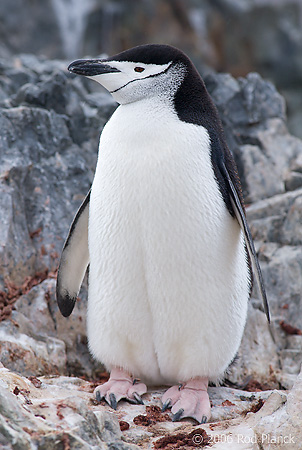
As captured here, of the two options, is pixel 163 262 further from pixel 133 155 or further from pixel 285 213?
pixel 285 213

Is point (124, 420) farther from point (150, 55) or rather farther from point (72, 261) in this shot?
point (150, 55)

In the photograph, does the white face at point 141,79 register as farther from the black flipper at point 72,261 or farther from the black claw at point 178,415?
the black claw at point 178,415

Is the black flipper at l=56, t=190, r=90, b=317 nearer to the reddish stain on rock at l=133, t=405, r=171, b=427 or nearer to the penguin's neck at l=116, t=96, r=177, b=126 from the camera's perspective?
the penguin's neck at l=116, t=96, r=177, b=126

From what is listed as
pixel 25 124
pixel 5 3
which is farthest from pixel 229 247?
pixel 5 3

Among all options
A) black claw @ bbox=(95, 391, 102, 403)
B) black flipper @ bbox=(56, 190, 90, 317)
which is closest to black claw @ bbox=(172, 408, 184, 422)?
black claw @ bbox=(95, 391, 102, 403)

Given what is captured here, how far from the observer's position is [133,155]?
3002 millimetres

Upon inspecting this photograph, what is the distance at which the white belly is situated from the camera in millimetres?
2982

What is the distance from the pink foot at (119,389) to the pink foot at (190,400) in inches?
5.8

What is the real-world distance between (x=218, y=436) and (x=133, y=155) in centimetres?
142

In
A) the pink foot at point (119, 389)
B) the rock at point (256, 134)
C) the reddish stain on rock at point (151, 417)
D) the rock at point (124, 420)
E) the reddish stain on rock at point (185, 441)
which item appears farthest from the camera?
the rock at point (256, 134)

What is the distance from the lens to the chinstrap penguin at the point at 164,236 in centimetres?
299

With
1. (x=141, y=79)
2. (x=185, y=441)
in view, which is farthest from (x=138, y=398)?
(x=141, y=79)

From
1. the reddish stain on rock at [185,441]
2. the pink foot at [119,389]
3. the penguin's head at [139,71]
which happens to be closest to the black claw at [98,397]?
the pink foot at [119,389]

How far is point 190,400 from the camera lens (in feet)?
9.90
